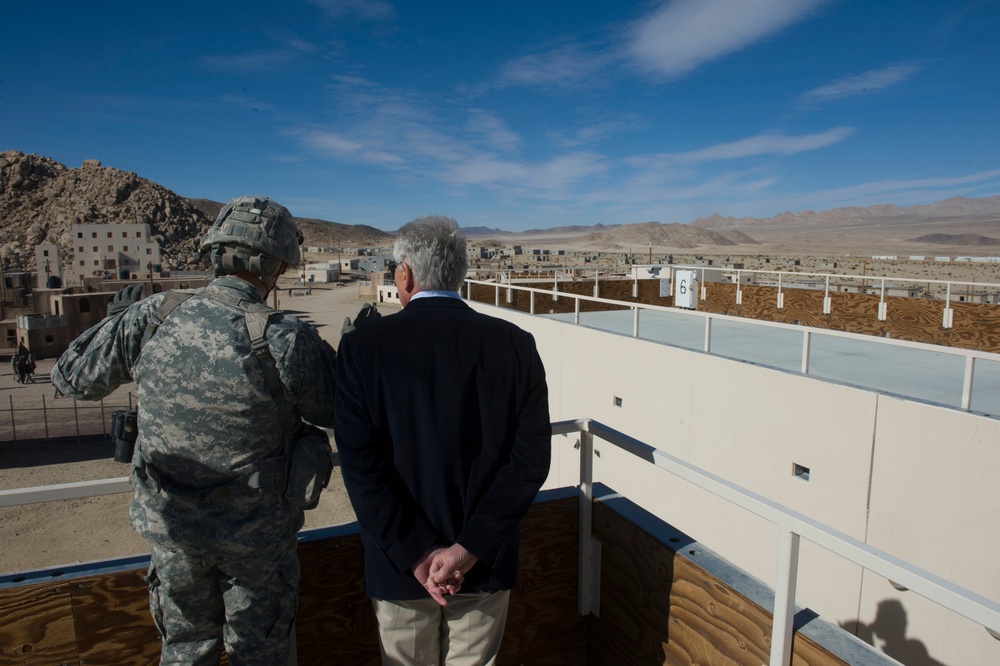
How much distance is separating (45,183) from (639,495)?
602ft

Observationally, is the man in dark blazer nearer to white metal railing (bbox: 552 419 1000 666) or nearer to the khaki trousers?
the khaki trousers

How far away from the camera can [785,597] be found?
1.89 meters

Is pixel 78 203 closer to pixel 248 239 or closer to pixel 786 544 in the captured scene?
pixel 248 239

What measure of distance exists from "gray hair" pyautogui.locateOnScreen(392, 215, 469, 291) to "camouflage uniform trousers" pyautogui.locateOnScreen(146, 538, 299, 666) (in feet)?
3.56

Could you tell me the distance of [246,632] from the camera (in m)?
2.09

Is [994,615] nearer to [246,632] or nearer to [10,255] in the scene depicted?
[246,632]

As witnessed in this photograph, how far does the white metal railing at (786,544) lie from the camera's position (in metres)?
1.39

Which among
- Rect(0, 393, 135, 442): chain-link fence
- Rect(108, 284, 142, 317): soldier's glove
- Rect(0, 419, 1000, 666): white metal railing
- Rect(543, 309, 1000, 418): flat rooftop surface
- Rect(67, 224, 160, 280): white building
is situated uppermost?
Rect(67, 224, 160, 280): white building

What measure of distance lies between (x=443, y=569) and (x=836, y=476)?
509 cm

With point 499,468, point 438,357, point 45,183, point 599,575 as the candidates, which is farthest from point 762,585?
point 45,183

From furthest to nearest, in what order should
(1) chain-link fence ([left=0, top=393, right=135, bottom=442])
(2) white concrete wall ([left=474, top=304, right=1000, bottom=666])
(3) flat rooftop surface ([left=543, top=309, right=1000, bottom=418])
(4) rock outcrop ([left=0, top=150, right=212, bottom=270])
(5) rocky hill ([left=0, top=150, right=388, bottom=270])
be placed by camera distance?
1. (4) rock outcrop ([left=0, top=150, right=212, bottom=270])
2. (5) rocky hill ([left=0, top=150, right=388, bottom=270])
3. (1) chain-link fence ([left=0, top=393, right=135, bottom=442])
4. (3) flat rooftop surface ([left=543, top=309, right=1000, bottom=418])
5. (2) white concrete wall ([left=474, top=304, right=1000, bottom=666])

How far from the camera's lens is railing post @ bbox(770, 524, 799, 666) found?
6.19 feet

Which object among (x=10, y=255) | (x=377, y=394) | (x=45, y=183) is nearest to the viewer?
(x=377, y=394)

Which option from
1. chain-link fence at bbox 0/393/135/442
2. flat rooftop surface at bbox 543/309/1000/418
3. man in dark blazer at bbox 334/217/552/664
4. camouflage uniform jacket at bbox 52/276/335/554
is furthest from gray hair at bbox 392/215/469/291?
Answer: chain-link fence at bbox 0/393/135/442
